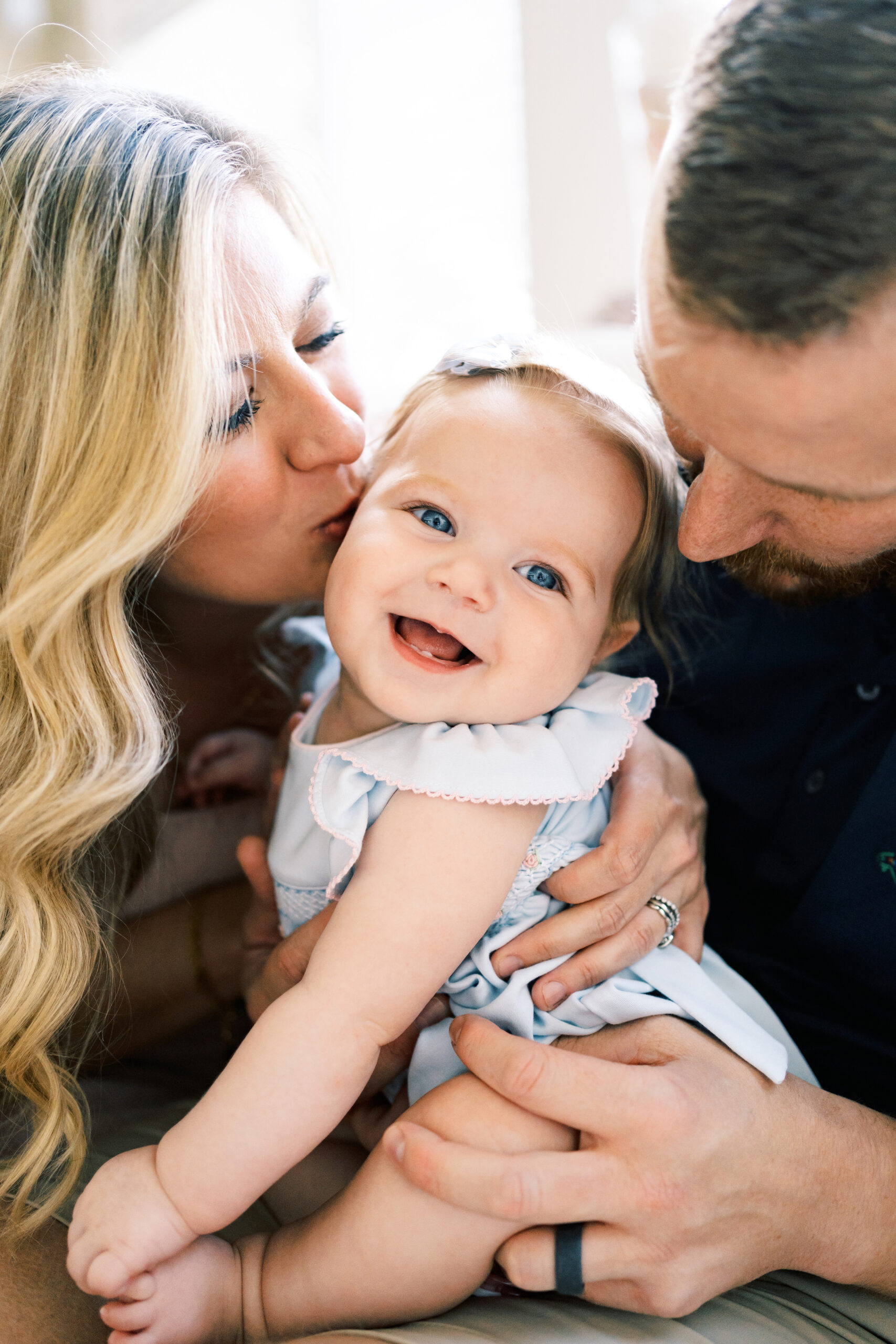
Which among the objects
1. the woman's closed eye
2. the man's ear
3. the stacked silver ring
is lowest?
the stacked silver ring

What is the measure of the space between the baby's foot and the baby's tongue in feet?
2.08

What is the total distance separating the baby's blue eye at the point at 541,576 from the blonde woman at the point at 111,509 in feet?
0.91

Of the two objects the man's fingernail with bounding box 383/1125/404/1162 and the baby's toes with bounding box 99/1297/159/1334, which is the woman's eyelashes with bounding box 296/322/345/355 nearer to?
the man's fingernail with bounding box 383/1125/404/1162

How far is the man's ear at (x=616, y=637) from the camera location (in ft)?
3.96

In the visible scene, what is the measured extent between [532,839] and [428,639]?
0.79 ft

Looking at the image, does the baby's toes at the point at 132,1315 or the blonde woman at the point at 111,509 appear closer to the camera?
the baby's toes at the point at 132,1315

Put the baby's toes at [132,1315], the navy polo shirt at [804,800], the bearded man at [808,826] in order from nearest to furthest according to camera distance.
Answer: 1. the bearded man at [808,826]
2. the baby's toes at [132,1315]
3. the navy polo shirt at [804,800]

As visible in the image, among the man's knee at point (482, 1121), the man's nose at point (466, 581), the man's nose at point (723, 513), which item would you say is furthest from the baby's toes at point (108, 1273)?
the man's nose at point (723, 513)

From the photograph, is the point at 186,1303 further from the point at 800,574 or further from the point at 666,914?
the point at 800,574

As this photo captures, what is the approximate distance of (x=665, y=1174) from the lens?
3.08 feet

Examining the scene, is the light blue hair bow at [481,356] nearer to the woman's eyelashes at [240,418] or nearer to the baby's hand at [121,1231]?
the woman's eyelashes at [240,418]

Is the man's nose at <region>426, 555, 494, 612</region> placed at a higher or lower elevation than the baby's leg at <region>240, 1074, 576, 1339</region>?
higher

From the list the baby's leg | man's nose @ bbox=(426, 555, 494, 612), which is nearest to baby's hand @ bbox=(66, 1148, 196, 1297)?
the baby's leg

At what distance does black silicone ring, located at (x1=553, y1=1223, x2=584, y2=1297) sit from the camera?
3.04ft
